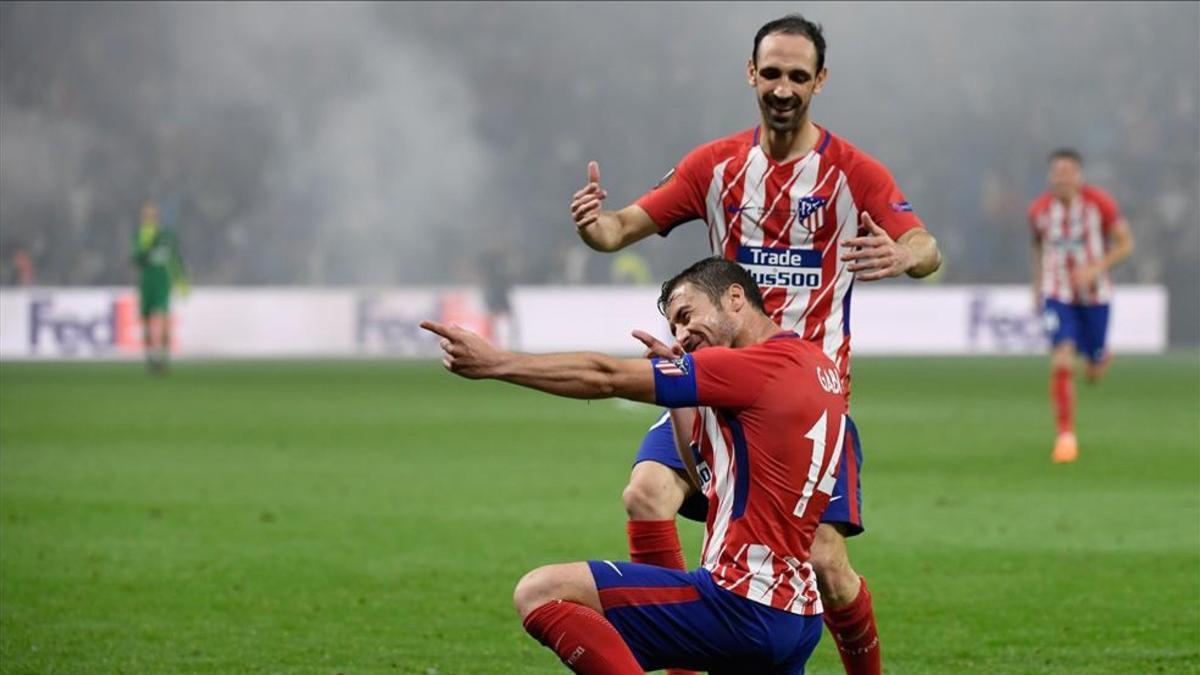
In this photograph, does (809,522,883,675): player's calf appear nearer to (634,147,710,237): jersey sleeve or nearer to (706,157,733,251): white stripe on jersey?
(706,157,733,251): white stripe on jersey

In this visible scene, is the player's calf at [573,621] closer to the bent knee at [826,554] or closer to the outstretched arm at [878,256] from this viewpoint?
the bent knee at [826,554]

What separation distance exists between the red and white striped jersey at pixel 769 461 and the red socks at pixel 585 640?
0.28m

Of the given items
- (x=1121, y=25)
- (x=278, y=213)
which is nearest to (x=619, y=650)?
(x=1121, y=25)

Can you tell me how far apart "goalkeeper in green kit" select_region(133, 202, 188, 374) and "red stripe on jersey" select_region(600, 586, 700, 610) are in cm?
2136

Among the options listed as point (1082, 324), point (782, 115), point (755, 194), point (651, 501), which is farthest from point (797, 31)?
point (1082, 324)

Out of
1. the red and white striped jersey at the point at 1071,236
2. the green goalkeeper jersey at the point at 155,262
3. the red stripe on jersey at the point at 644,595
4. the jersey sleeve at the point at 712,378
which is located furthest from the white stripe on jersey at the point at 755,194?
the green goalkeeper jersey at the point at 155,262

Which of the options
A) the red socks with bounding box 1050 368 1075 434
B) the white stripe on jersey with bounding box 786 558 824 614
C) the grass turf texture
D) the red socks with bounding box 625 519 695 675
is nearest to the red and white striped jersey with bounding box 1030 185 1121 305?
the red socks with bounding box 1050 368 1075 434

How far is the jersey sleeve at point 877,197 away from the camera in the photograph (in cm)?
566

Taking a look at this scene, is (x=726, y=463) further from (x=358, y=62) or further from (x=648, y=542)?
(x=358, y=62)

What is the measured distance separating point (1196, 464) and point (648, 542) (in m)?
8.12

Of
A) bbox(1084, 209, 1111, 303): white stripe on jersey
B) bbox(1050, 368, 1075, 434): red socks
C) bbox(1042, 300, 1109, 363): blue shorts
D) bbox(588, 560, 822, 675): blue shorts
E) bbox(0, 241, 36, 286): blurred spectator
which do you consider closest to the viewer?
A: bbox(588, 560, 822, 675): blue shorts

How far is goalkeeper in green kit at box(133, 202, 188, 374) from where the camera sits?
25391 mm

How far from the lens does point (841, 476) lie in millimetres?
5410

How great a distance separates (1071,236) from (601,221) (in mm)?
9006
